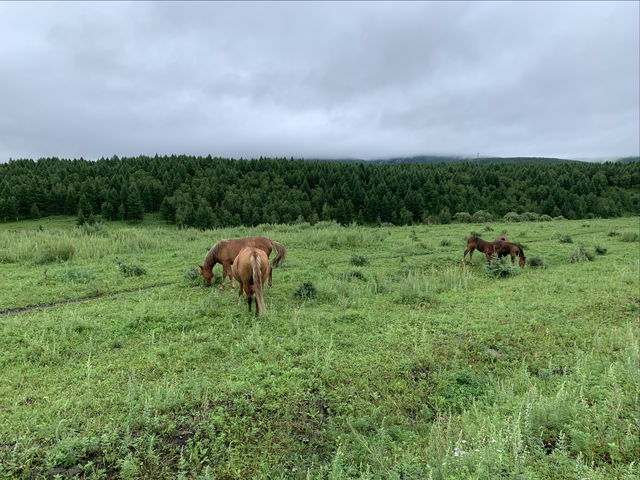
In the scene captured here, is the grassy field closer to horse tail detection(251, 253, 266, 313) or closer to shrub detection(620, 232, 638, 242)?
horse tail detection(251, 253, 266, 313)

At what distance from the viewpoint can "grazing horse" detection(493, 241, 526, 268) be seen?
50.0ft

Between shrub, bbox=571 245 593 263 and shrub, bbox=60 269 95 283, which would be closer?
shrub, bbox=60 269 95 283

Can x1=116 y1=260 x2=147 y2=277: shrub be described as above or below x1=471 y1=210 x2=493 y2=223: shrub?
above

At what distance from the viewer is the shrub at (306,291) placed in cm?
1048

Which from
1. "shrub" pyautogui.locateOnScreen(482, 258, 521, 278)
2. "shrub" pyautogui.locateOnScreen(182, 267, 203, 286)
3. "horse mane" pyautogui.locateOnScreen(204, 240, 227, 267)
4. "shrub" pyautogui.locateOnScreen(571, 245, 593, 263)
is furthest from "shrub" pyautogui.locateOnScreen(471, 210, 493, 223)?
"shrub" pyautogui.locateOnScreen(182, 267, 203, 286)

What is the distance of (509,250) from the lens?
15.5m

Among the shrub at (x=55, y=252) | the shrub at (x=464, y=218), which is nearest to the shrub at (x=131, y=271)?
the shrub at (x=55, y=252)

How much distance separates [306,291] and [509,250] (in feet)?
36.2

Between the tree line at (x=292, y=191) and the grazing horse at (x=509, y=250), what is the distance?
4718 cm

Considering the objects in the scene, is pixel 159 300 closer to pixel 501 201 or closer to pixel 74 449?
pixel 74 449

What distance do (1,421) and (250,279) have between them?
5.15 meters

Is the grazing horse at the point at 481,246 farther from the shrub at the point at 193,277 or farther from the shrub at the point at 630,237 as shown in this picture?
the shrub at the point at 630,237

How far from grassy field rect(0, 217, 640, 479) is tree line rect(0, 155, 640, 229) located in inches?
2217

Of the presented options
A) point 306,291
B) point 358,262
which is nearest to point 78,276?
point 306,291
